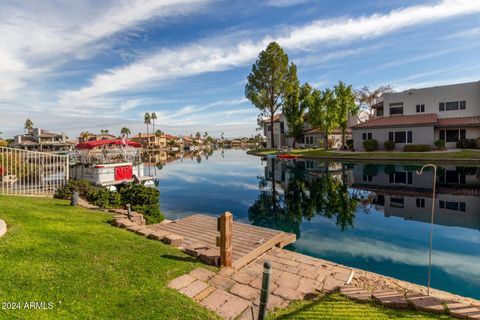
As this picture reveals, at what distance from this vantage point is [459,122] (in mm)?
34438

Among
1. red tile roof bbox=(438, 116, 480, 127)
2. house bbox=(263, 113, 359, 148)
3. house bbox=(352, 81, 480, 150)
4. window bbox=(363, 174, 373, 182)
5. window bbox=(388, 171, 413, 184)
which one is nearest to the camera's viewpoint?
window bbox=(388, 171, 413, 184)

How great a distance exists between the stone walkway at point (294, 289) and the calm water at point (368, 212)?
1882 millimetres

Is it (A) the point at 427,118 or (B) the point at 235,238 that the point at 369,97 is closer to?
(A) the point at 427,118

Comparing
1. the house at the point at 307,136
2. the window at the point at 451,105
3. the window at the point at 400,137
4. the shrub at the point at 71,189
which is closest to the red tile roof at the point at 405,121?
the window at the point at 400,137

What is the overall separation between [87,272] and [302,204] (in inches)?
496

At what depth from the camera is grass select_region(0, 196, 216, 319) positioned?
390cm

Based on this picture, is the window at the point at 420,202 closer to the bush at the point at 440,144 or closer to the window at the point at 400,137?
the bush at the point at 440,144

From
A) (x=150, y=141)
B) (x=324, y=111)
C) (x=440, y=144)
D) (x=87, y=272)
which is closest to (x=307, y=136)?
(x=324, y=111)

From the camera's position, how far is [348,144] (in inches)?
1844

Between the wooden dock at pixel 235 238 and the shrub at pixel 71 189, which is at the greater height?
the shrub at pixel 71 189

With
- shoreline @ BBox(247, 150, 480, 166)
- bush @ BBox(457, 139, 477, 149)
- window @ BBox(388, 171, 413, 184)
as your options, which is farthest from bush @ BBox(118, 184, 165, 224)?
bush @ BBox(457, 139, 477, 149)

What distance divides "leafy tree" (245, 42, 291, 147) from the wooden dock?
143ft

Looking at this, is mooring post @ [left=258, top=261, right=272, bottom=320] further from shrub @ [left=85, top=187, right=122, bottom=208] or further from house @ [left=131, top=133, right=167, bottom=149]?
house @ [left=131, top=133, right=167, bottom=149]

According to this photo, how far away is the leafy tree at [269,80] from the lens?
5019cm
